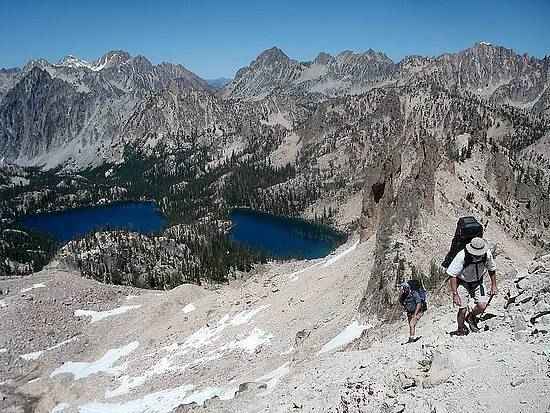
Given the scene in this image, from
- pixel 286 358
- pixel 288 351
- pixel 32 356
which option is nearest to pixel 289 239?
pixel 32 356

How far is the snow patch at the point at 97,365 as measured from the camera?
53125mm

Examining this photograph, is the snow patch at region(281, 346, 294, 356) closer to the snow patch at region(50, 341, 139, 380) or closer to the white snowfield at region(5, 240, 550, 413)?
the white snowfield at region(5, 240, 550, 413)

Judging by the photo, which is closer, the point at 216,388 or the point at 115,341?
the point at 216,388

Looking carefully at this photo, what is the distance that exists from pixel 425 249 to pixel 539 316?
18.5 meters

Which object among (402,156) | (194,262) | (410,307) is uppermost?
(402,156)

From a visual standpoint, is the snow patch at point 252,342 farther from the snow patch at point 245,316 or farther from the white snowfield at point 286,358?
the snow patch at point 245,316

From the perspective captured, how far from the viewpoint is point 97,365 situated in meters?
54.5

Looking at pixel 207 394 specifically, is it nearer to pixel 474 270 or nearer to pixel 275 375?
pixel 275 375

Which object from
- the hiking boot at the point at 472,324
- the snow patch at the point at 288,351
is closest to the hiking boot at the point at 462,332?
the hiking boot at the point at 472,324

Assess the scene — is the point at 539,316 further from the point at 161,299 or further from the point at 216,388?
the point at 161,299

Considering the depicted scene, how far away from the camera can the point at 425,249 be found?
34.2 metres

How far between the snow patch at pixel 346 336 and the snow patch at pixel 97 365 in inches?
1186

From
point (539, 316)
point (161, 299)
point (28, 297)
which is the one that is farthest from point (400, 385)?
point (28, 297)

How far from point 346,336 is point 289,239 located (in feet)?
485
